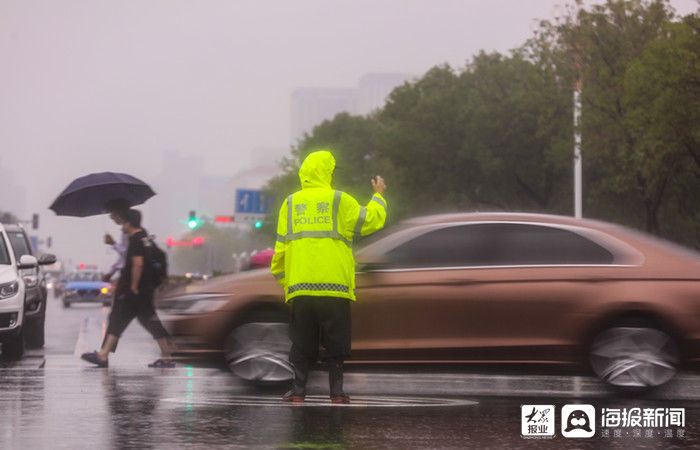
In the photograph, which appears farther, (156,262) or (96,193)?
(96,193)

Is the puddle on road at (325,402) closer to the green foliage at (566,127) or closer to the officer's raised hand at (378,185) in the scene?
the officer's raised hand at (378,185)

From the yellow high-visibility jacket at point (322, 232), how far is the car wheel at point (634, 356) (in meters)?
2.43

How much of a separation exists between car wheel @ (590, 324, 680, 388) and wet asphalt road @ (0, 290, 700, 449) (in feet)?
0.53

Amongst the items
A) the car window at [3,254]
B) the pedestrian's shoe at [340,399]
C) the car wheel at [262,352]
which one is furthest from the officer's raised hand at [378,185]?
the car window at [3,254]

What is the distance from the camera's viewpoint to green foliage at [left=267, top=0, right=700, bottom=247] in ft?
108

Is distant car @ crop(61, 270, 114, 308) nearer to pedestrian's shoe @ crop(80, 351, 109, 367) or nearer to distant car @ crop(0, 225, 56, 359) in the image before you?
distant car @ crop(0, 225, 56, 359)

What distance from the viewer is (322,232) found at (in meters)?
9.16

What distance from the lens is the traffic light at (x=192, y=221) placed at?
46612mm

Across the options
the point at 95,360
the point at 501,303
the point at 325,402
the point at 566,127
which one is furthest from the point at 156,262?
the point at 566,127

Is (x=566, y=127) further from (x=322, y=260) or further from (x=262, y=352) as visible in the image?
(x=322, y=260)

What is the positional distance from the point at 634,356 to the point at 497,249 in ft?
4.72

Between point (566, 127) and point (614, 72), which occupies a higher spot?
point (614, 72)

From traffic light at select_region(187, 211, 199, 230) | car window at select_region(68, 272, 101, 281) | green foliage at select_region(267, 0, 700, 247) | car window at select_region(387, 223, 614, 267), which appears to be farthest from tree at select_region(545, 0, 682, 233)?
car window at select_region(387, 223, 614, 267)

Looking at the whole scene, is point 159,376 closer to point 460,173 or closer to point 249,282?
point 249,282
